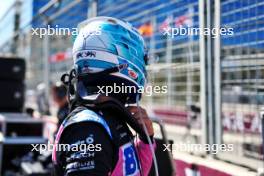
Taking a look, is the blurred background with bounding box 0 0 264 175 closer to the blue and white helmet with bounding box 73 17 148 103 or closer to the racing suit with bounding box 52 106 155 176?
the blue and white helmet with bounding box 73 17 148 103

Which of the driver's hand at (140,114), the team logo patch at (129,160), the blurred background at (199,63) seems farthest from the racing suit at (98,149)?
the blurred background at (199,63)

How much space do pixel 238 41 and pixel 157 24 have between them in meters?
2.17

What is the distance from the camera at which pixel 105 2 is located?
5211mm

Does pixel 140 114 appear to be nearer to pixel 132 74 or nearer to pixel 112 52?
pixel 132 74

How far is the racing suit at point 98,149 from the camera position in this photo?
1.52 metres

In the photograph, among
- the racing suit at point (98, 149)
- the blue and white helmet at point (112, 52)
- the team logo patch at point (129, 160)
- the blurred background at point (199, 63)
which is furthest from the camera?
the blurred background at point (199, 63)

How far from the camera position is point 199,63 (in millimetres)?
3381

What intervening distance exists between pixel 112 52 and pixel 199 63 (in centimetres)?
170

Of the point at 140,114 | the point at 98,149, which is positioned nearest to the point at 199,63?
the point at 140,114

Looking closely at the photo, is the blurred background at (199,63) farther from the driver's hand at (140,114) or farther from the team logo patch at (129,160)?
the team logo patch at (129,160)

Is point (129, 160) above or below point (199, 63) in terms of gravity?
below

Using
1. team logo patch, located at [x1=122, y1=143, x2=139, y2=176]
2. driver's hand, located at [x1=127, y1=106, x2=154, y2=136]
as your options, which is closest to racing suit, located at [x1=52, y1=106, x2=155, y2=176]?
team logo patch, located at [x1=122, y1=143, x2=139, y2=176]

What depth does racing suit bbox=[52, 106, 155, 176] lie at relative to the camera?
59.9 inches

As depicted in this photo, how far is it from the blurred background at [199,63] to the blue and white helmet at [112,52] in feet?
1.49
